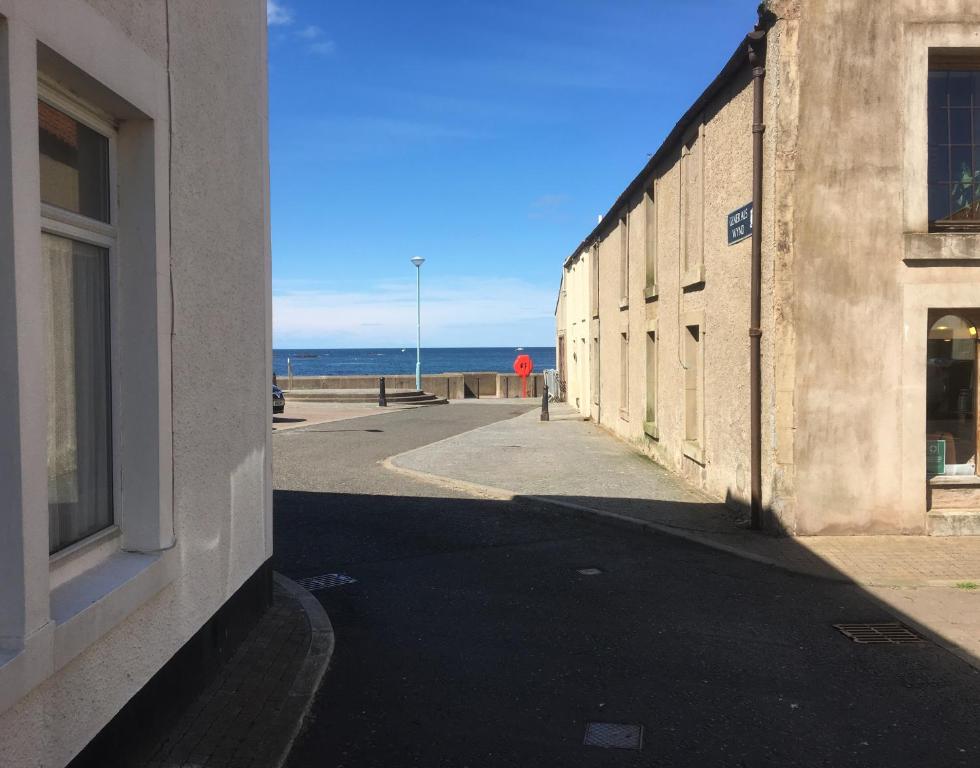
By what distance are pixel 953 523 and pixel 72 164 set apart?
858 cm

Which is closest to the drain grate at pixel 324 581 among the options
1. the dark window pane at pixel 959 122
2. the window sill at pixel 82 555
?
the window sill at pixel 82 555

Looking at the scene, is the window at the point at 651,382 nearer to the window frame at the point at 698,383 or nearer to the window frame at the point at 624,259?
the window frame at the point at 624,259

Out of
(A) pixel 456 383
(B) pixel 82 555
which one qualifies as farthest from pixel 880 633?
(A) pixel 456 383

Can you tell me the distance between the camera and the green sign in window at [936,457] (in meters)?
8.95

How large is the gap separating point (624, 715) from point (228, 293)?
133 inches

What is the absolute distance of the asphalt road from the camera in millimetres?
4270

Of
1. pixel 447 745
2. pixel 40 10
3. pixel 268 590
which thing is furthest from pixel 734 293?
pixel 40 10

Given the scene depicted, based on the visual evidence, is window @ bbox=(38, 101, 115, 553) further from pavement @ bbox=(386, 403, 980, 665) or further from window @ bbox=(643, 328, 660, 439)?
window @ bbox=(643, 328, 660, 439)

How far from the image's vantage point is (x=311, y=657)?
5.41 m

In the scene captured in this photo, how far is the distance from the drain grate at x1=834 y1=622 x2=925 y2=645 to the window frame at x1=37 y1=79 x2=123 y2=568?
4.86 meters

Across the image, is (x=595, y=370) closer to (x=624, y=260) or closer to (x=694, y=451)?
(x=624, y=260)

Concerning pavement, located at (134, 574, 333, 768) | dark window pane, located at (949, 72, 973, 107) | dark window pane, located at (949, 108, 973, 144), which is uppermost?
dark window pane, located at (949, 72, 973, 107)

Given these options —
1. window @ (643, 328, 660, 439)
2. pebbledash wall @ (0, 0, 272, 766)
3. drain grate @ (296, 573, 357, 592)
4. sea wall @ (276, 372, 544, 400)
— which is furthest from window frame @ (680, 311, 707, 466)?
sea wall @ (276, 372, 544, 400)

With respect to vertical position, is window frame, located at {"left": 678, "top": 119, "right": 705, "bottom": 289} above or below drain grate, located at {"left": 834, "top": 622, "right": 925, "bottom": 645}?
above
